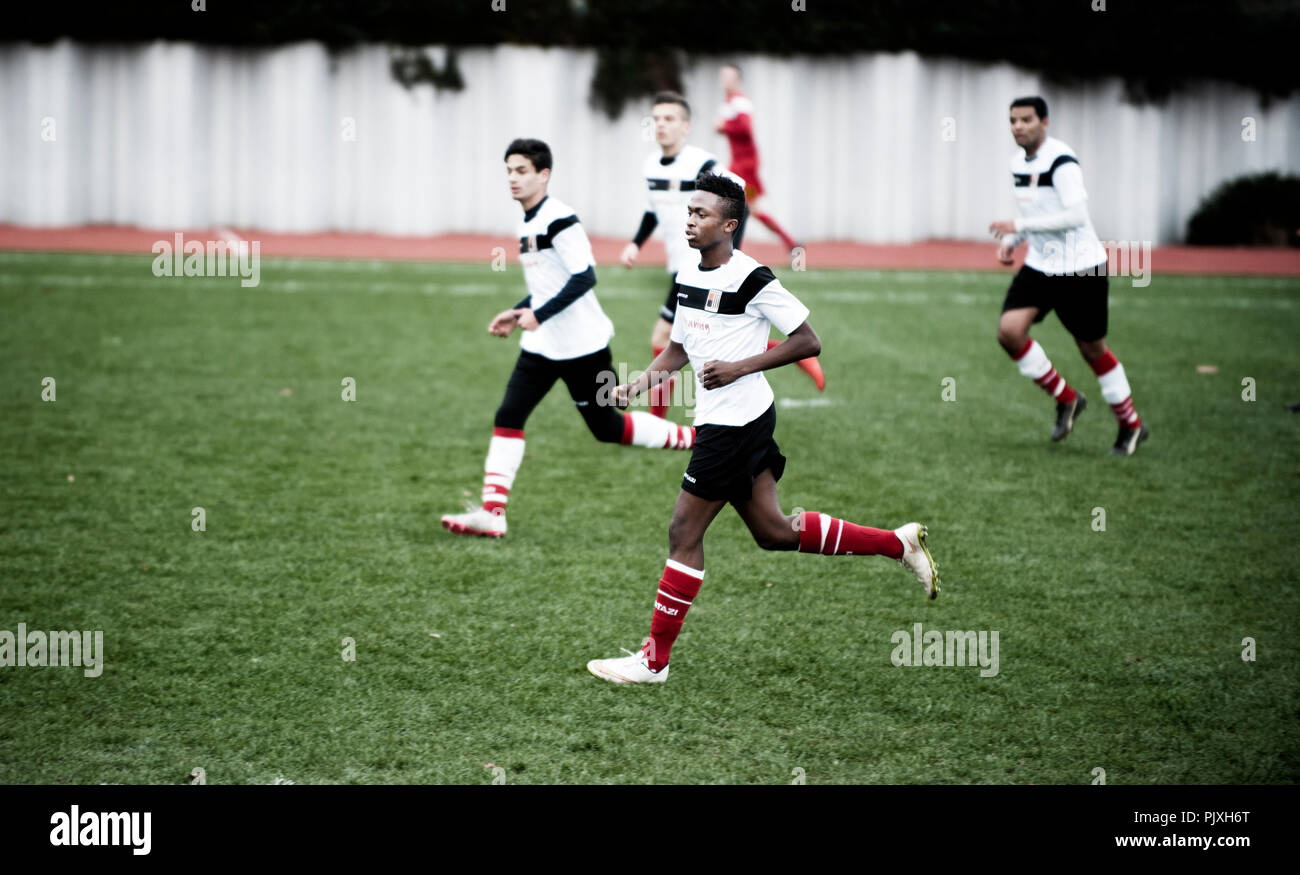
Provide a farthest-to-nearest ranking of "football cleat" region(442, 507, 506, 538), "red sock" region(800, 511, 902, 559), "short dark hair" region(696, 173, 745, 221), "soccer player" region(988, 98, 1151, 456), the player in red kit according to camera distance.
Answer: the player in red kit
"soccer player" region(988, 98, 1151, 456)
"football cleat" region(442, 507, 506, 538)
"red sock" region(800, 511, 902, 559)
"short dark hair" region(696, 173, 745, 221)

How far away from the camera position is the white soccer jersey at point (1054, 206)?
7.91 meters

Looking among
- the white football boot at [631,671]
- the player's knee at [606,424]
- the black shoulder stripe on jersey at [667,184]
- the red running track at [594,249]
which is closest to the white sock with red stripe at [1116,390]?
the black shoulder stripe on jersey at [667,184]

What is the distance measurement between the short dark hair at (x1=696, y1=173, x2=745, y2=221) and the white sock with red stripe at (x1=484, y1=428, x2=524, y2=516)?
7.49ft

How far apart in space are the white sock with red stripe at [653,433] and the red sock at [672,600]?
2.75 metres

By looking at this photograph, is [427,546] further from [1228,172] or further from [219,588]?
[1228,172]

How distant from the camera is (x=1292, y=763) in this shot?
3982mm

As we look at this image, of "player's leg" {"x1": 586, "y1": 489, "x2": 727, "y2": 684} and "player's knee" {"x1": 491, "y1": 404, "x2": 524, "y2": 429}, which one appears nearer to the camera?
"player's leg" {"x1": 586, "y1": 489, "x2": 727, "y2": 684}

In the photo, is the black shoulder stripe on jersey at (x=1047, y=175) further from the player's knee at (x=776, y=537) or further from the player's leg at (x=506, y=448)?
the player's knee at (x=776, y=537)

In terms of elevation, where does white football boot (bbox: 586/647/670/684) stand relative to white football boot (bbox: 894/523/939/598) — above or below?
below

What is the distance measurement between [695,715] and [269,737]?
1.37m

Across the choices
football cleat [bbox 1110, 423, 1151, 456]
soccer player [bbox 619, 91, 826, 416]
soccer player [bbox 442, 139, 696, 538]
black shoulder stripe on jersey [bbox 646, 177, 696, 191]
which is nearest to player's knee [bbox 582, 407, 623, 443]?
soccer player [bbox 442, 139, 696, 538]

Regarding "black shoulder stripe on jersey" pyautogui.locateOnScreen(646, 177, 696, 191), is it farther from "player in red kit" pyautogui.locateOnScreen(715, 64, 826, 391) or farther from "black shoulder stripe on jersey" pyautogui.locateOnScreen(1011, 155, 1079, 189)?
"player in red kit" pyautogui.locateOnScreen(715, 64, 826, 391)

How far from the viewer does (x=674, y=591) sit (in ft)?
14.7

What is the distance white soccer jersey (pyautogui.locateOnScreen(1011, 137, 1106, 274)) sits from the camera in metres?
7.91
